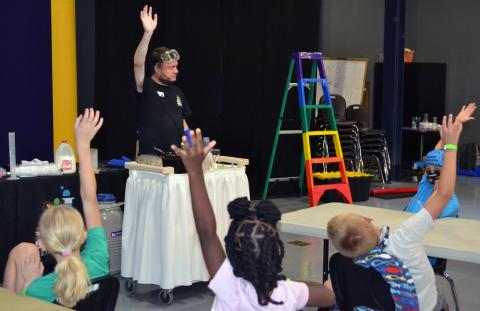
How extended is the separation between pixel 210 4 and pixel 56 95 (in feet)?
7.79

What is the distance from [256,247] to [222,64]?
18.8 ft

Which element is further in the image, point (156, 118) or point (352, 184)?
point (352, 184)

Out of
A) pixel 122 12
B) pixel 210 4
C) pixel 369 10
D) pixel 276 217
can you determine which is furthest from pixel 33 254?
pixel 369 10

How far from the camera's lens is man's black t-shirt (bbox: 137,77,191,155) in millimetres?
4723

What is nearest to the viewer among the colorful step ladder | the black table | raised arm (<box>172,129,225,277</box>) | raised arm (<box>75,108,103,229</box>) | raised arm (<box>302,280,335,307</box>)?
raised arm (<box>172,129,225,277</box>)

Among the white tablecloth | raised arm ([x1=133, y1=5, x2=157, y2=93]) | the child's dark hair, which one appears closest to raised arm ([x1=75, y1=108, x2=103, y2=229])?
the child's dark hair

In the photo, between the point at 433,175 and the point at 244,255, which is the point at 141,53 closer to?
the point at 433,175

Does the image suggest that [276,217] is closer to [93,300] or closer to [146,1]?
[93,300]

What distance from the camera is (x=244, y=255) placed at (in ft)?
6.35

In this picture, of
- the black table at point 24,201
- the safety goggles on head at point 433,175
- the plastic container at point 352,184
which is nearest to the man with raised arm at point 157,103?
the black table at point 24,201

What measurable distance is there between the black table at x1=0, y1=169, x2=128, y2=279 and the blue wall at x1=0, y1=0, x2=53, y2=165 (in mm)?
1038

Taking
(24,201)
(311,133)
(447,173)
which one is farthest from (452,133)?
(311,133)

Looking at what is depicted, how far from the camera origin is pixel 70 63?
554 centimetres

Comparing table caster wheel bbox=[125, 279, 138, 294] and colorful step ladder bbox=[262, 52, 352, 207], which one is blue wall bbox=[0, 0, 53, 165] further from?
colorful step ladder bbox=[262, 52, 352, 207]
